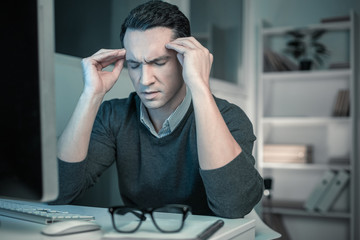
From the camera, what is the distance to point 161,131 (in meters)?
1.33

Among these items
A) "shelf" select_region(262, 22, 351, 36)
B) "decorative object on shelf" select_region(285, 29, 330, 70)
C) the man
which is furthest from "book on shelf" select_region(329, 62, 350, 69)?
the man

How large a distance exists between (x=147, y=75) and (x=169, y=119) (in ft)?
0.53

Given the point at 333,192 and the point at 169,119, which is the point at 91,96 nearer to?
the point at 169,119

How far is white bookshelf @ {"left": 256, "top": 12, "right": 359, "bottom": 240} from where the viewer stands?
10.9 feet

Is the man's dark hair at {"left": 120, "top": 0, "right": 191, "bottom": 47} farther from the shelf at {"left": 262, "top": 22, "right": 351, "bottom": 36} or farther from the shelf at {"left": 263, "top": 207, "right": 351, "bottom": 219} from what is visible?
the shelf at {"left": 263, "top": 207, "right": 351, "bottom": 219}

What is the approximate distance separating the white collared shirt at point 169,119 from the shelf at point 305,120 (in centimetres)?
228

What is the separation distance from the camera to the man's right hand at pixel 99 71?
119 cm

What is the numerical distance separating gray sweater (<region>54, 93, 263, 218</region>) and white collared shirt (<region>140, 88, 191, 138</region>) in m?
0.01

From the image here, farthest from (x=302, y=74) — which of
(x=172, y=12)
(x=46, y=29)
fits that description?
(x=46, y=29)

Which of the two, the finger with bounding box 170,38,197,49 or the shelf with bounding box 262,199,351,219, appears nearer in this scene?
the finger with bounding box 170,38,197,49

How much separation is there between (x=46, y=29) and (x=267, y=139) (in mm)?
3289

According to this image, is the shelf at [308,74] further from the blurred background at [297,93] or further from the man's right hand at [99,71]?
the man's right hand at [99,71]

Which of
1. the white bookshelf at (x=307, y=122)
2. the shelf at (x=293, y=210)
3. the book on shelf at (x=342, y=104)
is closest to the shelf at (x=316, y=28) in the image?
the white bookshelf at (x=307, y=122)

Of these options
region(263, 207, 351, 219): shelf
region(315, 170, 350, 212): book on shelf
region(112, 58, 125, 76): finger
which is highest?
region(112, 58, 125, 76): finger
